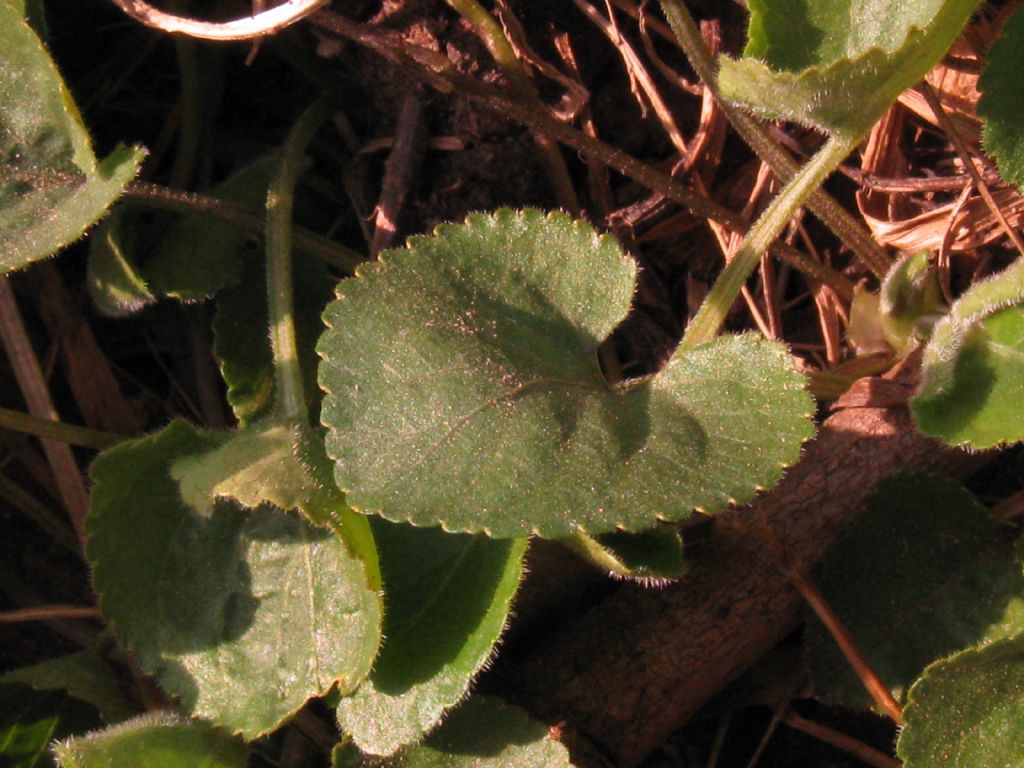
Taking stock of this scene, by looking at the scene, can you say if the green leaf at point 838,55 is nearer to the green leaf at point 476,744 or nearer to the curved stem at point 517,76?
the curved stem at point 517,76

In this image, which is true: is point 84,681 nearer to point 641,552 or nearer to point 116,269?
point 116,269

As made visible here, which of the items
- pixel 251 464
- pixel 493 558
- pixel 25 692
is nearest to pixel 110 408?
pixel 25 692

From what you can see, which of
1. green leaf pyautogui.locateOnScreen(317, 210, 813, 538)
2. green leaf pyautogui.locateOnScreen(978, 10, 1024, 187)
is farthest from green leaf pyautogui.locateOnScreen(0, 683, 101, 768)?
green leaf pyautogui.locateOnScreen(978, 10, 1024, 187)

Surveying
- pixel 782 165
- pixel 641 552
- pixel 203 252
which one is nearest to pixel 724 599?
pixel 641 552

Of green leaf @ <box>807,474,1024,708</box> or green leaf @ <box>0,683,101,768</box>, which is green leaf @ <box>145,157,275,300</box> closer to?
green leaf @ <box>0,683,101,768</box>

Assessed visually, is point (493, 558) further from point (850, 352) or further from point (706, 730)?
point (850, 352)

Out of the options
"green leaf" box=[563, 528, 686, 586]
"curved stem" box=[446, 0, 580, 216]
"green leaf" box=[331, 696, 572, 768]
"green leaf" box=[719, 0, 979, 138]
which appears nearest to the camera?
"green leaf" box=[719, 0, 979, 138]

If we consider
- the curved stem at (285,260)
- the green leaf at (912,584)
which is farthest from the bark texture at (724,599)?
the curved stem at (285,260)
